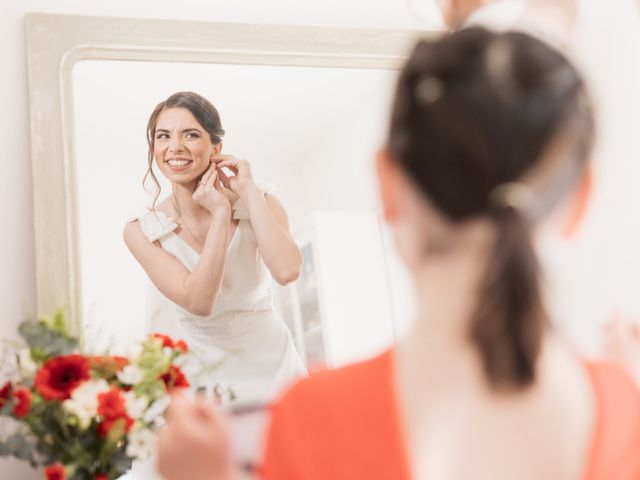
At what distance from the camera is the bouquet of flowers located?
1.40 meters

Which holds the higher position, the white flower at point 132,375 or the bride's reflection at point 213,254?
the bride's reflection at point 213,254

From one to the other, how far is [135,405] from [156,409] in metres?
0.07

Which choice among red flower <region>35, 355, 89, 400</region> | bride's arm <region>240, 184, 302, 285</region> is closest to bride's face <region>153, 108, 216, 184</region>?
bride's arm <region>240, 184, 302, 285</region>

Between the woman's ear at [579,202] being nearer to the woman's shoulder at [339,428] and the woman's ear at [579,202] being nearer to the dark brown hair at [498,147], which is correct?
the dark brown hair at [498,147]

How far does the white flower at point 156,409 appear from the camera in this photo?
148 centimetres

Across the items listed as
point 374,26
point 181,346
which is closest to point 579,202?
point 181,346

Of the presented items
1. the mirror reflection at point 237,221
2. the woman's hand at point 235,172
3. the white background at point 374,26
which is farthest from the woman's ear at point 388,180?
the woman's hand at point 235,172

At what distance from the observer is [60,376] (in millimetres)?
1410

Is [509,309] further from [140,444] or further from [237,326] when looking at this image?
[237,326]

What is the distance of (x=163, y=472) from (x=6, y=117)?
138cm

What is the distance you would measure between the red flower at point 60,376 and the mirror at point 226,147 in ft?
0.98

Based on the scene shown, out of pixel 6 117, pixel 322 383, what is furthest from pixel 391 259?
pixel 322 383

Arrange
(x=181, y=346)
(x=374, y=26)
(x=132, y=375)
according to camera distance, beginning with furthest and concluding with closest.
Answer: (x=374, y=26) < (x=181, y=346) < (x=132, y=375)

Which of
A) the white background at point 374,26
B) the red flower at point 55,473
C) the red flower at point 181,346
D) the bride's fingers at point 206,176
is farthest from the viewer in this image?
the bride's fingers at point 206,176
